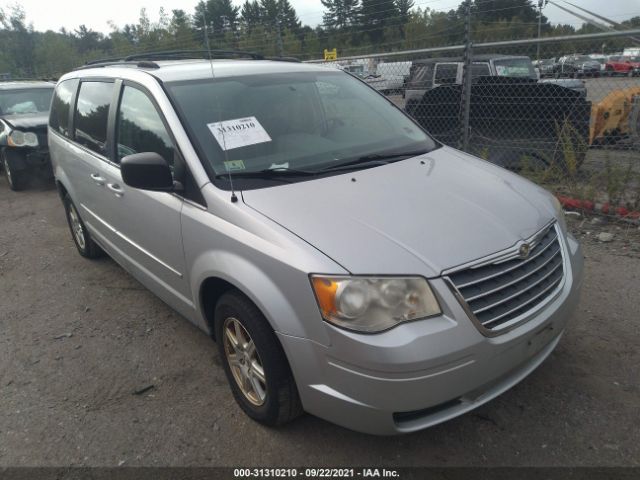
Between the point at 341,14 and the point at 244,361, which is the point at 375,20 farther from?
the point at 244,361

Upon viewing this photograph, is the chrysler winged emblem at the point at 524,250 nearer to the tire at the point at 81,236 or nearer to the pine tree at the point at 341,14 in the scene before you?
the tire at the point at 81,236

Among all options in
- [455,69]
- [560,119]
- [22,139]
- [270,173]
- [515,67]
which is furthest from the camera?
[455,69]

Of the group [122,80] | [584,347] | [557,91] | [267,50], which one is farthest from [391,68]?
[584,347]

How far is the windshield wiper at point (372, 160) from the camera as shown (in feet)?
9.01

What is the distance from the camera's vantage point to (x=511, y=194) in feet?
8.68

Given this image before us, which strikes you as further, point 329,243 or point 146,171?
point 146,171

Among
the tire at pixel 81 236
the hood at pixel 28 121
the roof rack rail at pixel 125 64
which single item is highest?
the roof rack rail at pixel 125 64

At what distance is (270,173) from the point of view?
102 inches

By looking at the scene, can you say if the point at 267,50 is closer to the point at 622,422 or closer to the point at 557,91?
the point at 557,91

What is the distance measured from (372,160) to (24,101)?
863cm

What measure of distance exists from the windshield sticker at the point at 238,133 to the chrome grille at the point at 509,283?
1363mm

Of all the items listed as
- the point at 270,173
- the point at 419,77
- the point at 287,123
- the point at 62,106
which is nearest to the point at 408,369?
the point at 270,173

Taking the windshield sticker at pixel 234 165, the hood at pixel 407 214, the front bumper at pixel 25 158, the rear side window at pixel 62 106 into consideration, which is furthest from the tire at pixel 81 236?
the front bumper at pixel 25 158

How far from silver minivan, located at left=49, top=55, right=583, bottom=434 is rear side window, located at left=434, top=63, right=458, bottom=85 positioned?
751 centimetres
